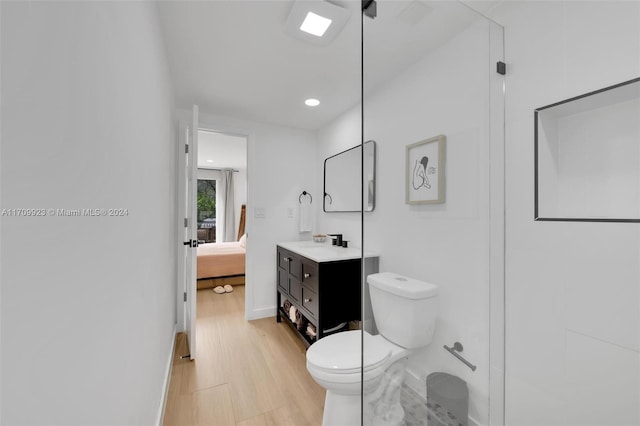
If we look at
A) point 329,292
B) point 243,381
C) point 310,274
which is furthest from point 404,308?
point 243,381

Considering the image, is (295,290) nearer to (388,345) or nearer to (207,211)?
(388,345)

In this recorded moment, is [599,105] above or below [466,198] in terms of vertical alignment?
above

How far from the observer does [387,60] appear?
4.52 ft

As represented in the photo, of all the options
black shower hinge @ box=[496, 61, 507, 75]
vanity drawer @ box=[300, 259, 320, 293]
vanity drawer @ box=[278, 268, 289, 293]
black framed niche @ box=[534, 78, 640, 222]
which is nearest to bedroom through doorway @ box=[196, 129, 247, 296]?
vanity drawer @ box=[278, 268, 289, 293]

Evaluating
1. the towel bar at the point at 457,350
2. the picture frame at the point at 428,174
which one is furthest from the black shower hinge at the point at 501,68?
the towel bar at the point at 457,350

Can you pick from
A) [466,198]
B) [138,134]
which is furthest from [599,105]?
[138,134]

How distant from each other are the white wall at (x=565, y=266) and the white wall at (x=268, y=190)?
2327 mm

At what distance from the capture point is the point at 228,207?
24.0 feet

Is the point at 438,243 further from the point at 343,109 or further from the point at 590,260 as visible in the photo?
the point at 343,109

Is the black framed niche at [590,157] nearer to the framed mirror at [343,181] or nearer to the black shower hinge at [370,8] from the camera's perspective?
the black shower hinge at [370,8]

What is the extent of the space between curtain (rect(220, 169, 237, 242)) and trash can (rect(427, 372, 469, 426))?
6.72 m

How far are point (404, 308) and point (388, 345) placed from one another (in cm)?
20

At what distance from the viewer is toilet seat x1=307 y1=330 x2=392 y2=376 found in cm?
128

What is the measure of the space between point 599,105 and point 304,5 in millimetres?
1367
